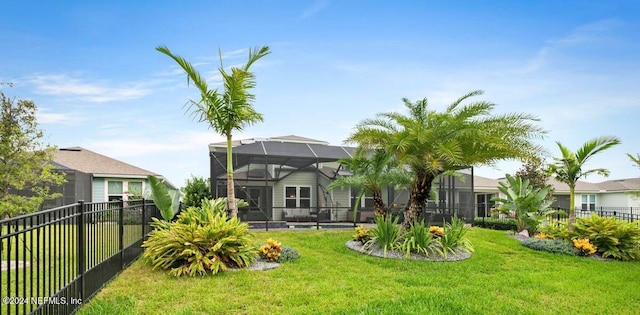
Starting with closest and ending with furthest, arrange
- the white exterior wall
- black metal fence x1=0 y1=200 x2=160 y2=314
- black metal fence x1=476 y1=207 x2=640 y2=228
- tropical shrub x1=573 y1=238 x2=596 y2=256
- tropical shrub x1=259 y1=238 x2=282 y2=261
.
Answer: black metal fence x1=0 y1=200 x2=160 y2=314, tropical shrub x1=259 y1=238 x2=282 y2=261, tropical shrub x1=573 y1=238 x2=596 y2=256, black metal fence x1=476 y1=207 x2=640 y2=228, the white exterior wall

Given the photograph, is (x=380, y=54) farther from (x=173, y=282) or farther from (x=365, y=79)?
(x=173, y=282)

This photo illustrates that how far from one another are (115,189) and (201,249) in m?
16.9

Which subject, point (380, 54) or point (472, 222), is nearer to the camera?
point (380, 54)

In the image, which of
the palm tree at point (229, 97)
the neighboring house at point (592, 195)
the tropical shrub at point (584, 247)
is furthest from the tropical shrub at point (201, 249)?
the neighboring house at point (592, 195)

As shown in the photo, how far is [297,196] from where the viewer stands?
808 inches

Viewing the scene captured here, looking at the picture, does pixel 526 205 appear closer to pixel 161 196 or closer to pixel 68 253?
pixel 161 196

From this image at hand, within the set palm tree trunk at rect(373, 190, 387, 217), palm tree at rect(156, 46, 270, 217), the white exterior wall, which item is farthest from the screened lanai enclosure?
the white exterior wall

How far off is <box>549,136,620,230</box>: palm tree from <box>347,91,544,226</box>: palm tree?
2859 millimetres

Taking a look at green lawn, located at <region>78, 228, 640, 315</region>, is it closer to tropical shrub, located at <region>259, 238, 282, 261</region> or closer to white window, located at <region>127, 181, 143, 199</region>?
tropical shrub, located at <region>259, 238, 282, 261</region>

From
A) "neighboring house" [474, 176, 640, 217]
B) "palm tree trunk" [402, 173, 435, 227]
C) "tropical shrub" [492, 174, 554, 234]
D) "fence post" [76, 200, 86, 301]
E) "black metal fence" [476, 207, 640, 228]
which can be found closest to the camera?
"fence post" [76, 200, 86, 301]

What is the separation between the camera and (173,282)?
6918 millimetres

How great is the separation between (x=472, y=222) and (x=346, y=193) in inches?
250

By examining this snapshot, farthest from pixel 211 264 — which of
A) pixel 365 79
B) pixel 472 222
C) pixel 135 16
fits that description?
pixel 472 222

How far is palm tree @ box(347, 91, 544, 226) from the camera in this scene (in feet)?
33.6
